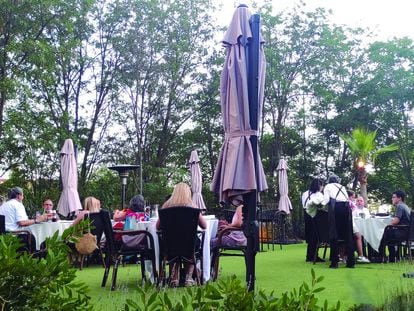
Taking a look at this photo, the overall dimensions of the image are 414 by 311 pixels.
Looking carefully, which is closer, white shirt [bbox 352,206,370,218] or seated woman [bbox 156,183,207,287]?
seated woman [bbox 156,183,207,287]

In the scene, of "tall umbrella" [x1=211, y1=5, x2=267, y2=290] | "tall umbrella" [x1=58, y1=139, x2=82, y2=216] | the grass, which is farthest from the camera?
"tall umbrella" [x1=58, y1=139, x2=82, y2=216]

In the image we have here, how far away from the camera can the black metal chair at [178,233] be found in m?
5.62

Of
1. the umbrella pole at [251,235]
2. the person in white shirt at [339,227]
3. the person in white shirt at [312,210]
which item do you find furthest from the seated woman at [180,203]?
the person in white shirt at [312,210]

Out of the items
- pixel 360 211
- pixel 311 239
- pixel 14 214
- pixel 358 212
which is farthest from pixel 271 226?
pixel 14 214

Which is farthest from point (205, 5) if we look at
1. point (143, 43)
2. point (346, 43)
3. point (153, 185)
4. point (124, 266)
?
point (124, 266)

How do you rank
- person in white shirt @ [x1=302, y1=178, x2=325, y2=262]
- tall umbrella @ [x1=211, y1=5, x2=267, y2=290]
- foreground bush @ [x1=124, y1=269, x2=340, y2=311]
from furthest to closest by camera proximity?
person in white shirt @ [x1=302, y1=178, x2=325, y2=262], tall umbrella @ [x1=211, y1=5, x2=267, y2=290], foreground bush @ [x1=124, y1=269, x2=340, y2=311]

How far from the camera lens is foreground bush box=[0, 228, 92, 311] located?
4.30 feet

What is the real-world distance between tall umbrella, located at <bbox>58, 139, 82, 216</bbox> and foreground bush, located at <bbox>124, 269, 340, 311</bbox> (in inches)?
381

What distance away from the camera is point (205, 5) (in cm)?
2211

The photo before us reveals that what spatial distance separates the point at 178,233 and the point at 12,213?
368 cm

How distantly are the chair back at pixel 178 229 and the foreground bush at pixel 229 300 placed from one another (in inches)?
172

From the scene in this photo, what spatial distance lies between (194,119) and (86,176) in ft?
17.7

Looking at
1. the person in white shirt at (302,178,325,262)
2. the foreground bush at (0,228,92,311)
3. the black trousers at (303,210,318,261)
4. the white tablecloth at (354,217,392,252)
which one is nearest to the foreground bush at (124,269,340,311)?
the foreground bush at (0,228,92,311)

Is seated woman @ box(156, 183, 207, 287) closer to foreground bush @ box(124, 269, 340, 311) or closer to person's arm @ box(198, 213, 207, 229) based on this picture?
person's arm @ box(198, 213, 207, 229)
